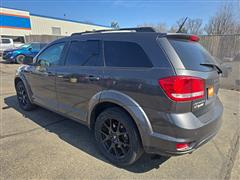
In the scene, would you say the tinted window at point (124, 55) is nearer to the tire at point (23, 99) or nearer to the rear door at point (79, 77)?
the rear door at point (79, 77)

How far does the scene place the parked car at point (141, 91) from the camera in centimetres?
204

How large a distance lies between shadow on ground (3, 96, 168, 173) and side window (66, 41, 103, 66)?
137 centimetres

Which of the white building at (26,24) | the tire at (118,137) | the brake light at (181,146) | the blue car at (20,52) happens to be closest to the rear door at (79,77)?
the tire at (118,137)

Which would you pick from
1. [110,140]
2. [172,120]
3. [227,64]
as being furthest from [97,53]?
[227,64]

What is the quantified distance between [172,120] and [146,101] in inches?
14.3

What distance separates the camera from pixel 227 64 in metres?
7.83

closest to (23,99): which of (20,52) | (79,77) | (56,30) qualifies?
(79,77)

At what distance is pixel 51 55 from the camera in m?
3.81

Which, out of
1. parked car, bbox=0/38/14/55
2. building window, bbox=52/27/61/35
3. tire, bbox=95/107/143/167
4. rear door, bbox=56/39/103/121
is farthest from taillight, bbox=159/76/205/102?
building window, bbox=52/27/61/35

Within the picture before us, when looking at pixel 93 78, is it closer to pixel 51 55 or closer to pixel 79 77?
pixel 79 77

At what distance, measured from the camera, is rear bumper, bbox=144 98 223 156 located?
203cm

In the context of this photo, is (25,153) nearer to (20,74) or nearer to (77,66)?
(77,66)

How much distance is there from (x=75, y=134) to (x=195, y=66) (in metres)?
2.51

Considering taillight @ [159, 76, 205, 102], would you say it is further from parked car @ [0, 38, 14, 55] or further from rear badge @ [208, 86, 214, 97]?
parked car @ [0, 38, 14, 55]
